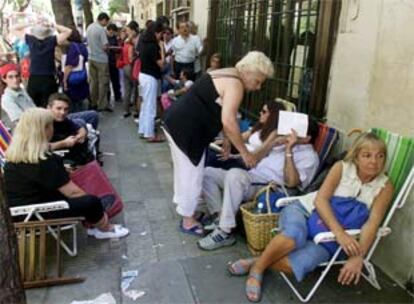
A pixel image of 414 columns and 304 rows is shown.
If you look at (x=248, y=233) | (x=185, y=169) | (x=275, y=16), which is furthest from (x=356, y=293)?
(x=275, y=16)

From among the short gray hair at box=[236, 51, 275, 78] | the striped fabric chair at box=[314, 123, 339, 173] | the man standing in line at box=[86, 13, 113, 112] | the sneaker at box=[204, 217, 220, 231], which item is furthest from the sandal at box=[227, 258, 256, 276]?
the man standing in line at box=[86, 13, 113, 112]

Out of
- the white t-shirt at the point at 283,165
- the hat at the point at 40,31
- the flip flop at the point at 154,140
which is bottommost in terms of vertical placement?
the flip flop at the point at 154,140

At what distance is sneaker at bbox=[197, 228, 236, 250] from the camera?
3.29 m

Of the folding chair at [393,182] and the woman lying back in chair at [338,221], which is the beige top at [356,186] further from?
the folding chair at [393,182]

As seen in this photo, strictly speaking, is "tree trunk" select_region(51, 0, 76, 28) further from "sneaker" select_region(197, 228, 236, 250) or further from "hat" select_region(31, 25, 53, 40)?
"sneaker" select_region(197, 228, 236, 250)

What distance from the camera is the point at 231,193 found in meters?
3.22

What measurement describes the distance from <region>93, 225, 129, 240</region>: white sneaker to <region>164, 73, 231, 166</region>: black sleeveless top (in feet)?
2.70

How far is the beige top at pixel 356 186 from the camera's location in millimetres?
2635

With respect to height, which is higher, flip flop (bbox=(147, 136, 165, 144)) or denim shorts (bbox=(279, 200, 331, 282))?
denim shorts (bbox=(279, 200, 331, 282))

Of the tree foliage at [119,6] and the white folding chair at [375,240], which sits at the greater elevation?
the tree foliage at [119,6]

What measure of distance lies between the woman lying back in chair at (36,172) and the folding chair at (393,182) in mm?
1554

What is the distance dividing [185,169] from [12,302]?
1853 millimetres

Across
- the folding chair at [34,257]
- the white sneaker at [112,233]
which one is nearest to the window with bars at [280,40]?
the white sneaker at [112,233]

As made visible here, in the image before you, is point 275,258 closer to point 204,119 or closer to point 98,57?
point 204,119
